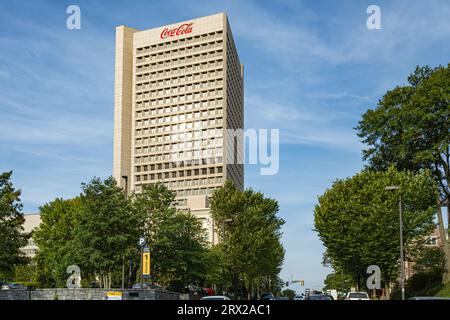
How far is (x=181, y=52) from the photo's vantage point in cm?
16062

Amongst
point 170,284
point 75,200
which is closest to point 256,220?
point 170,284

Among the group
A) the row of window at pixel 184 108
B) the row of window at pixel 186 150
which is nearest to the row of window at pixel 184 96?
the row of window at pixel 184 108

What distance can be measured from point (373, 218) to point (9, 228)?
39.3 m

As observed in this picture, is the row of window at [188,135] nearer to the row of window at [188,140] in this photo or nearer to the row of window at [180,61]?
the row of window at [188,140]

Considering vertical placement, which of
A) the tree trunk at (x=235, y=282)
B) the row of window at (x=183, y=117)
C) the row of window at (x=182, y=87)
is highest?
the row of window at (x=182, y=87)

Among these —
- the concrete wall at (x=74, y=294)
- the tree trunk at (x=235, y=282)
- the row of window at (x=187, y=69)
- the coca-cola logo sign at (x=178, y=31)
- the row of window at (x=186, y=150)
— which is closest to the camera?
the concrete wall at (x=74, y=294)

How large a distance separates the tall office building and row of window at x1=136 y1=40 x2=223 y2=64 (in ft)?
0.95

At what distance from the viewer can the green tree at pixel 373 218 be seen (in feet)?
175

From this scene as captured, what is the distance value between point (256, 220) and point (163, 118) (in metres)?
90.7

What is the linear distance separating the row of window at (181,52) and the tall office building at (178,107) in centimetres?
29

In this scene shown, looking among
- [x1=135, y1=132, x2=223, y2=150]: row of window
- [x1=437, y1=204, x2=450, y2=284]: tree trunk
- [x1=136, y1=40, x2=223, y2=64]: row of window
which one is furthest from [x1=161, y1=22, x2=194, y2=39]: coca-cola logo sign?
[x1=437, y1=204, x2=450, y2=284]: tree trunk

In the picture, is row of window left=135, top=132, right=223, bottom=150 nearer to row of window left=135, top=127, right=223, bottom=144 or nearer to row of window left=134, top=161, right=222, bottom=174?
row of window left=135, top=127, right=223, bottom=144

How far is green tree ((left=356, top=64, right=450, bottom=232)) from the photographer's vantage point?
57594mm
